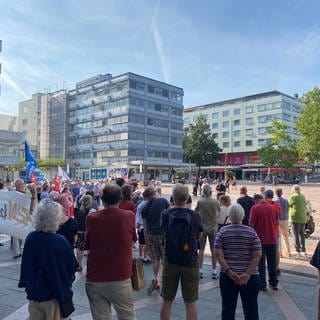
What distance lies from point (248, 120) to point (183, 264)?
319 feet

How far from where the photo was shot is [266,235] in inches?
274

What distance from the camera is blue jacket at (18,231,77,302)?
333 cm

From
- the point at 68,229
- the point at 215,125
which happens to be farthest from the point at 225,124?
the point at 68,229

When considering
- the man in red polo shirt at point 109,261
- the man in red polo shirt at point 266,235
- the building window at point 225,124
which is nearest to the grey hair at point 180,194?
the man in red polo shirt at point 109,261

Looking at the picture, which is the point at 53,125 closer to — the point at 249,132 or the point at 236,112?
the point at 236,112

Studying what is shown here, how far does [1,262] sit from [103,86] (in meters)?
78.5

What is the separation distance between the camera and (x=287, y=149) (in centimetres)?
6712

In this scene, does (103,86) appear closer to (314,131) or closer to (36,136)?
(36,136)

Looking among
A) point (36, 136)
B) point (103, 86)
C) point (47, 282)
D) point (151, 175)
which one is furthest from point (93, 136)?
point (47, 282)

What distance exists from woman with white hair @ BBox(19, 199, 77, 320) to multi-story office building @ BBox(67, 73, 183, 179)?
234ft

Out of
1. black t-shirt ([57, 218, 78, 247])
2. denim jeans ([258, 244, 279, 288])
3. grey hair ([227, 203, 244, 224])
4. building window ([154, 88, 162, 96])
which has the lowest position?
denim jeans ([258, 244, 279, 288])

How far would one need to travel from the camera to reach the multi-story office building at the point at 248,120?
94.4 meters

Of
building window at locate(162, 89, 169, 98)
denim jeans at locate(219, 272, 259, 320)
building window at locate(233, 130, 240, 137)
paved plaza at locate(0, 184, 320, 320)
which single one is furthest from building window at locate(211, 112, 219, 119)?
denim jeans at locate(219, 272, 259, 320)

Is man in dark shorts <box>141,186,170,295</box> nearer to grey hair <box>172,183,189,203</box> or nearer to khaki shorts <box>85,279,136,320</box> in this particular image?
grey hair <box>172,183,189,203</box>
